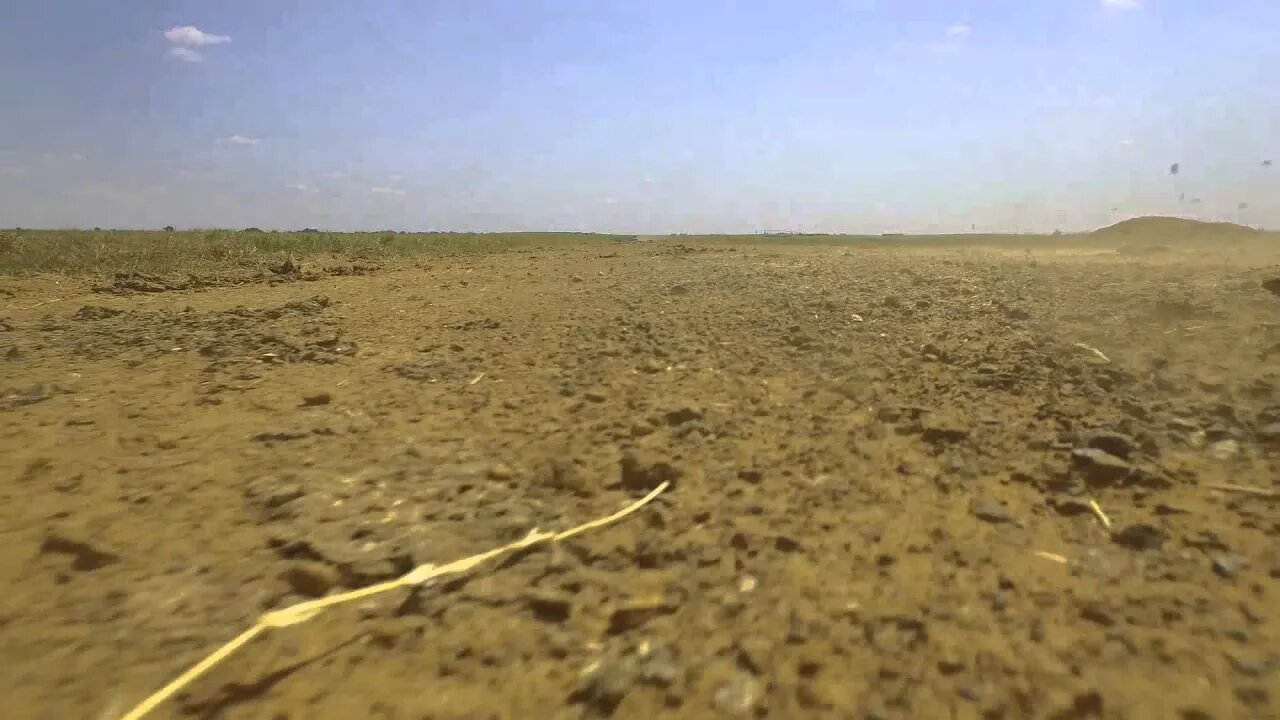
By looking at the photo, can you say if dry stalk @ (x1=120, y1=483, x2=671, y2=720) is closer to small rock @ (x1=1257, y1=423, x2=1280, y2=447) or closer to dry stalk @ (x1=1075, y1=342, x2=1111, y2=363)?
small rock @ (x1=1257, y1=423, x2=1280, y2=447)

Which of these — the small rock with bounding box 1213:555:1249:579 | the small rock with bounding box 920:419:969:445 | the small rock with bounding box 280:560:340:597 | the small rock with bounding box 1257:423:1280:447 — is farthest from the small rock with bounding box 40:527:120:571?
the small rock with bounding box 1257:423:1280:447

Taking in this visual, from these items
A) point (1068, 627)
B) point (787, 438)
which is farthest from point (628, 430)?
point (1068, 627)

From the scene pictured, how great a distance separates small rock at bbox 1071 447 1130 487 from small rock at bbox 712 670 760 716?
1.07 m

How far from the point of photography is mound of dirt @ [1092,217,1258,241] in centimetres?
1087

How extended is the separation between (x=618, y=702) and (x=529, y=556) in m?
0.49

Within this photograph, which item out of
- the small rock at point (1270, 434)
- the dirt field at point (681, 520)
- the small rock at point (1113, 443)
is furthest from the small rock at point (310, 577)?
the small rock at point (1270, 434)

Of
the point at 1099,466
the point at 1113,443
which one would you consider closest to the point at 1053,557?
the point at 1099,466

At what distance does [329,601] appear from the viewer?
1.35 meters

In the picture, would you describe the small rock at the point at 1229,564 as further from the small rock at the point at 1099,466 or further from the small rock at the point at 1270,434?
the small rock at the point at 1270,434

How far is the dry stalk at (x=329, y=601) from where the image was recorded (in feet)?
A: 3.66

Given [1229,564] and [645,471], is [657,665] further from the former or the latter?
[1229,564]

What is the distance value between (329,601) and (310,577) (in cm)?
10

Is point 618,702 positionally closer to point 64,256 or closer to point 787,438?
point 787,438

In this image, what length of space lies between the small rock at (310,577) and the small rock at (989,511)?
4.50ft
